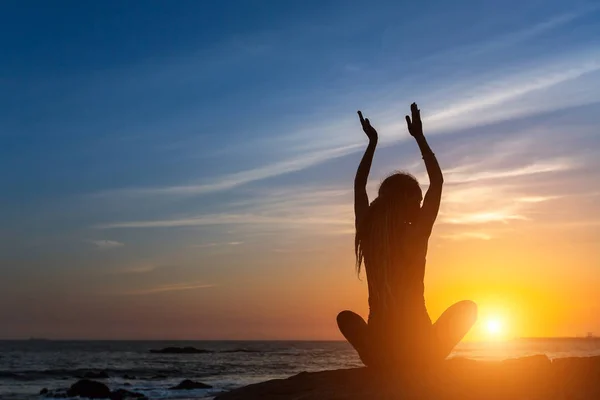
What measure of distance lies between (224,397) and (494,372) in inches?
104

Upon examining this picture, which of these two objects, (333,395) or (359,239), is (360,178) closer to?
(359,239)

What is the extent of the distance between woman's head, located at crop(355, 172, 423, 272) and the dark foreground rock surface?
3.68 ft

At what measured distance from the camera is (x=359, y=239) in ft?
21.3

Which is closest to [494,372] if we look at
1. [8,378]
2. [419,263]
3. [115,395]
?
[419,263]

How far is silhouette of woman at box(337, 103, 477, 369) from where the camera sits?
6027 millimetres

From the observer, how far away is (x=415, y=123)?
20.6 ft

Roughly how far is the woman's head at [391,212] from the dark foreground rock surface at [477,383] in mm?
1123

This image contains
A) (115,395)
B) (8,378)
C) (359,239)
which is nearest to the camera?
(359,239)

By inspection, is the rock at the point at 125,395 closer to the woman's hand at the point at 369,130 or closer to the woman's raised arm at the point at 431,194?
the woman's hand at the point at 369,130

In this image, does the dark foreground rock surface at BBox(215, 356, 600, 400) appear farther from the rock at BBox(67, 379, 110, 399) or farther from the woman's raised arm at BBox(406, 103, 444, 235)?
the rock at BBox(67, 379, 110, 399)

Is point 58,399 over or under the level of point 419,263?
under

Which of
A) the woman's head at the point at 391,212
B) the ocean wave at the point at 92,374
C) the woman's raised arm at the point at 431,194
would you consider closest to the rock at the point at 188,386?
the ocean wave at the point at 92,374

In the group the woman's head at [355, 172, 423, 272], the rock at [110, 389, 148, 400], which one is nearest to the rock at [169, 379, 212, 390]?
the rock at [110, 389, 148, 400]

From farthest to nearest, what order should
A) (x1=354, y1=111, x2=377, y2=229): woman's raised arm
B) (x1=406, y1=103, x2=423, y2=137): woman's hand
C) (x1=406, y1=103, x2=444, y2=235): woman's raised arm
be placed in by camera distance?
1. (x1=354, y1=111, x2=377, y2=229): woman's raised arm
2. (x1=406, y1=103, x2=423, y2=137): woman's hand
3. (x1=406, y1=103, x2=444, y2=235): woman's raised arm
